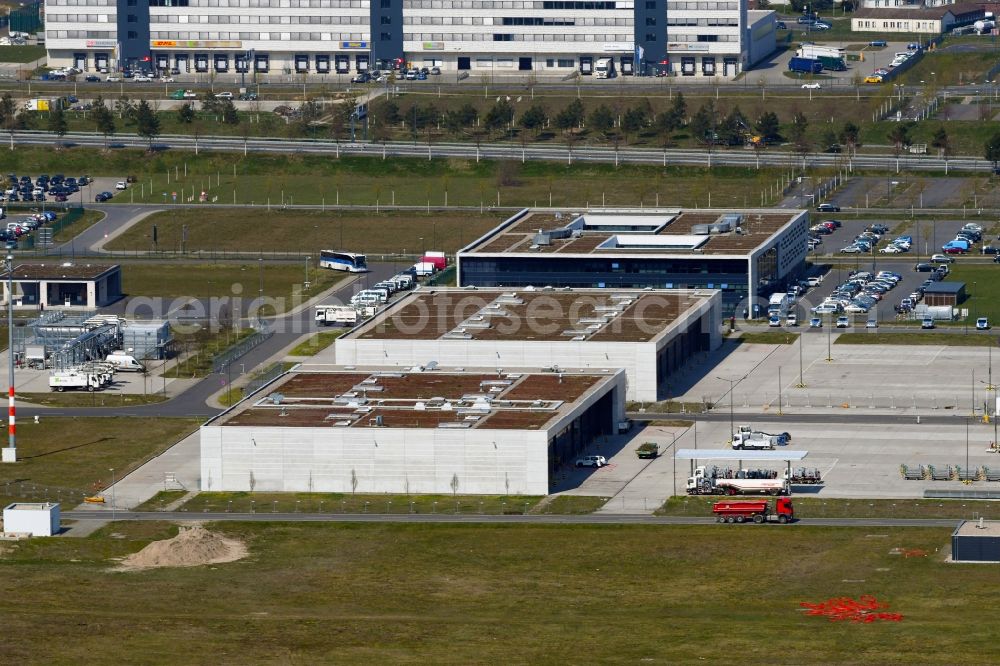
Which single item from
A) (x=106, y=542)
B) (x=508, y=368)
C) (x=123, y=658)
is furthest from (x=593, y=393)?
(x=123, y=658)

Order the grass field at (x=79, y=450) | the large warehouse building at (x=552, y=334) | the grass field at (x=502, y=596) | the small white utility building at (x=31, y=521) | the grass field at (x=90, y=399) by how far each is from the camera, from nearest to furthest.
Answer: the grass field at (x=502, y=596) < the small white utility building at (x=31, y=521) < the grass field at (x=79, y=450) < the large warehouse building at (x=552, y=334) < the grass field at (x=90, y=399)

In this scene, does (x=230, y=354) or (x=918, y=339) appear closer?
(x=230, y=354)

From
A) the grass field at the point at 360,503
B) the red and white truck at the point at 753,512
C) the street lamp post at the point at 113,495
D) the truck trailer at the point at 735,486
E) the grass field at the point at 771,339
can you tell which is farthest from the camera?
the grass field at the point at 771,339

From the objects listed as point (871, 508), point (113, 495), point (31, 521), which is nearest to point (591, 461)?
point (871, 508)

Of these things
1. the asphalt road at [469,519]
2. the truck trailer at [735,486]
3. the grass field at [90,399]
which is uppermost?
the grass field at [90,399]

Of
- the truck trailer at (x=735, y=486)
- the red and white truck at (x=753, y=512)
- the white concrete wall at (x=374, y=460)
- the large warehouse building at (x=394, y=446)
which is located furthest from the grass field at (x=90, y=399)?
the red and white truck at (x=753, y=512)

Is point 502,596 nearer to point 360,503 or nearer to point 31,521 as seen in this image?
point 360,503

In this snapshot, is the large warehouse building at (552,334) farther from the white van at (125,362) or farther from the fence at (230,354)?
the white van at (125,362)
